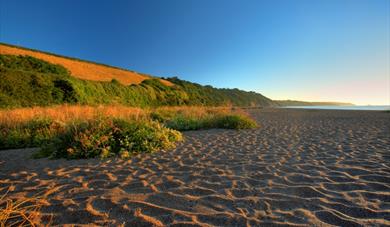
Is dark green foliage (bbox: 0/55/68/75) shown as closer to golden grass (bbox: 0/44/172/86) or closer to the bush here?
golden grass (bbox: 0/44/172/86)

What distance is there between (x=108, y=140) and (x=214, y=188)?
3.56 metres

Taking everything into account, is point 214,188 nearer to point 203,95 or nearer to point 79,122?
point 79,122

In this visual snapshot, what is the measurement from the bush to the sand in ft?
1.42

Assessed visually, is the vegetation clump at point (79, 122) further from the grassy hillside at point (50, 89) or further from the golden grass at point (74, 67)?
the golden grass at point (74, 67)

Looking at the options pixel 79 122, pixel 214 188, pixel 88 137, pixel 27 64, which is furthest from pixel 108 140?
pixel 27 64

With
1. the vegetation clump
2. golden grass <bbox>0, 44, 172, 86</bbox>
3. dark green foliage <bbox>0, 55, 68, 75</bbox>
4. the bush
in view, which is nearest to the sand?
the bush

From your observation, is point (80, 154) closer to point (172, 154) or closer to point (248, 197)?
point (172, 154)

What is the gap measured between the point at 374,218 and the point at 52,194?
4.16m

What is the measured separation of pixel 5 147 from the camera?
265 inches

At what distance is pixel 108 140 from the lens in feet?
18.2

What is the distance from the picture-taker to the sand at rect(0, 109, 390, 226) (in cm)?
237

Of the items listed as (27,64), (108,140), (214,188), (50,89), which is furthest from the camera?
(27,64)

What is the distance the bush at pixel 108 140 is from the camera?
5188mm

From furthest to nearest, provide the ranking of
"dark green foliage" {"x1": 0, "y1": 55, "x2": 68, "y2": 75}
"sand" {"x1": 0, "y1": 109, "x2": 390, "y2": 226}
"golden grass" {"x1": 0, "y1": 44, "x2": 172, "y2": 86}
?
1. "golden grass" {"x1": 0, "y1": 44, "x2": 172, "y2": 86}
2. "dark green foliage" {"x1": 0, "y1": 55, "x2": 68, "y2": 75}
3. "sand" {"x1": 0, "y1": 109, "x2": 390, "y2": 226}
